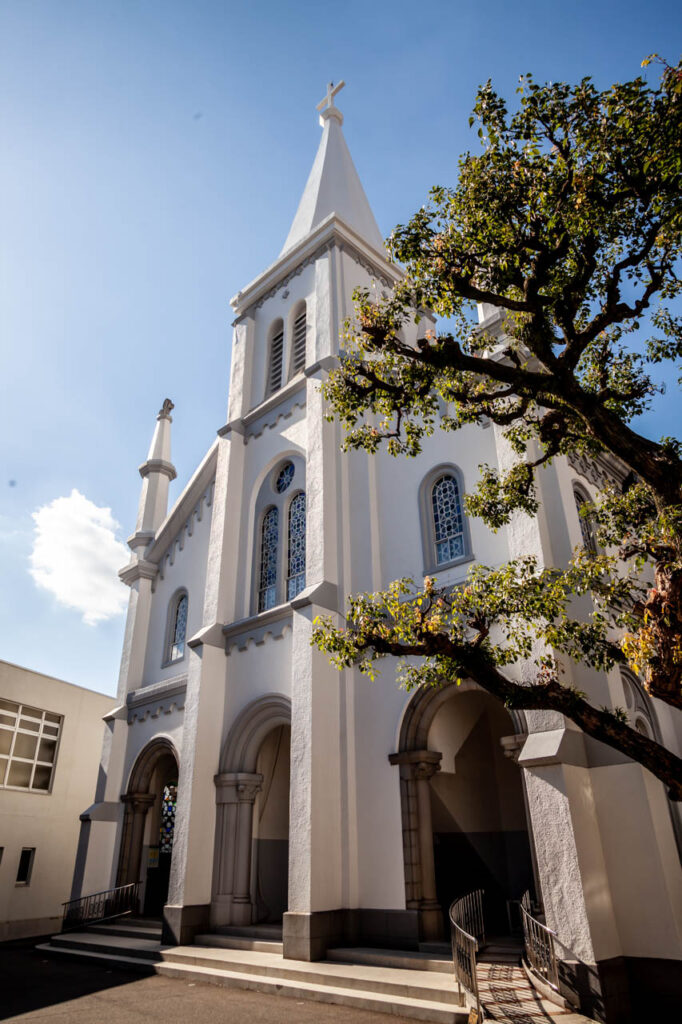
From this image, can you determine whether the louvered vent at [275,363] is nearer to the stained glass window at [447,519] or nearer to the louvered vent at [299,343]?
the louvered vent at [299,343]

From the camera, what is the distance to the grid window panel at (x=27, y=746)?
61.5 feet

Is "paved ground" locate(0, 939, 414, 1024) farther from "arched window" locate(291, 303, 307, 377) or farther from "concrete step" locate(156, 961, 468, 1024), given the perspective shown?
"arched window" locate(291, 303, 307, 377)

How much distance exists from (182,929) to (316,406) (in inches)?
398

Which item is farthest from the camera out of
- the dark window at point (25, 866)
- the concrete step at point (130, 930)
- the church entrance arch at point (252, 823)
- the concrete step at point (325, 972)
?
the dark window at point (25, 866)

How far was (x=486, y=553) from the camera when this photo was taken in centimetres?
1092

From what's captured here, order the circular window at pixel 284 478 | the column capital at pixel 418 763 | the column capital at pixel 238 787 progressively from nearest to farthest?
the column capital at pixel 418 763, the column capital at pixel 238 787, the circular window at pixel 284 478

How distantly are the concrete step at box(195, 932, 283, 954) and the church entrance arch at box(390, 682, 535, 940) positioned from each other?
8.05 ft

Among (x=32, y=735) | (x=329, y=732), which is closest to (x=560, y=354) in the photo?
(x=329, y=732)

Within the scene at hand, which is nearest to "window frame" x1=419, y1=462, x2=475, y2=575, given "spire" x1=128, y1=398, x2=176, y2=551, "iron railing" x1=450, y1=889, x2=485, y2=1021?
"iron railing" x1=450, y1=889, x2=485, y2=1021

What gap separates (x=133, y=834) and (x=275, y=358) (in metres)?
12.2

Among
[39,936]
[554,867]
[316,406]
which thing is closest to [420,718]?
[554,867]

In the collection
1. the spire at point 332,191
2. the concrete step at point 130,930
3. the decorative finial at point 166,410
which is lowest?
the concrete step at point 130,930

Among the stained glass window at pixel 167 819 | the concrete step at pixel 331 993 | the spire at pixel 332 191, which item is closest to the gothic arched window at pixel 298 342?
the spire at pixel 332 191

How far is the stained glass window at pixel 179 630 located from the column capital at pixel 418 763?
7.78m
